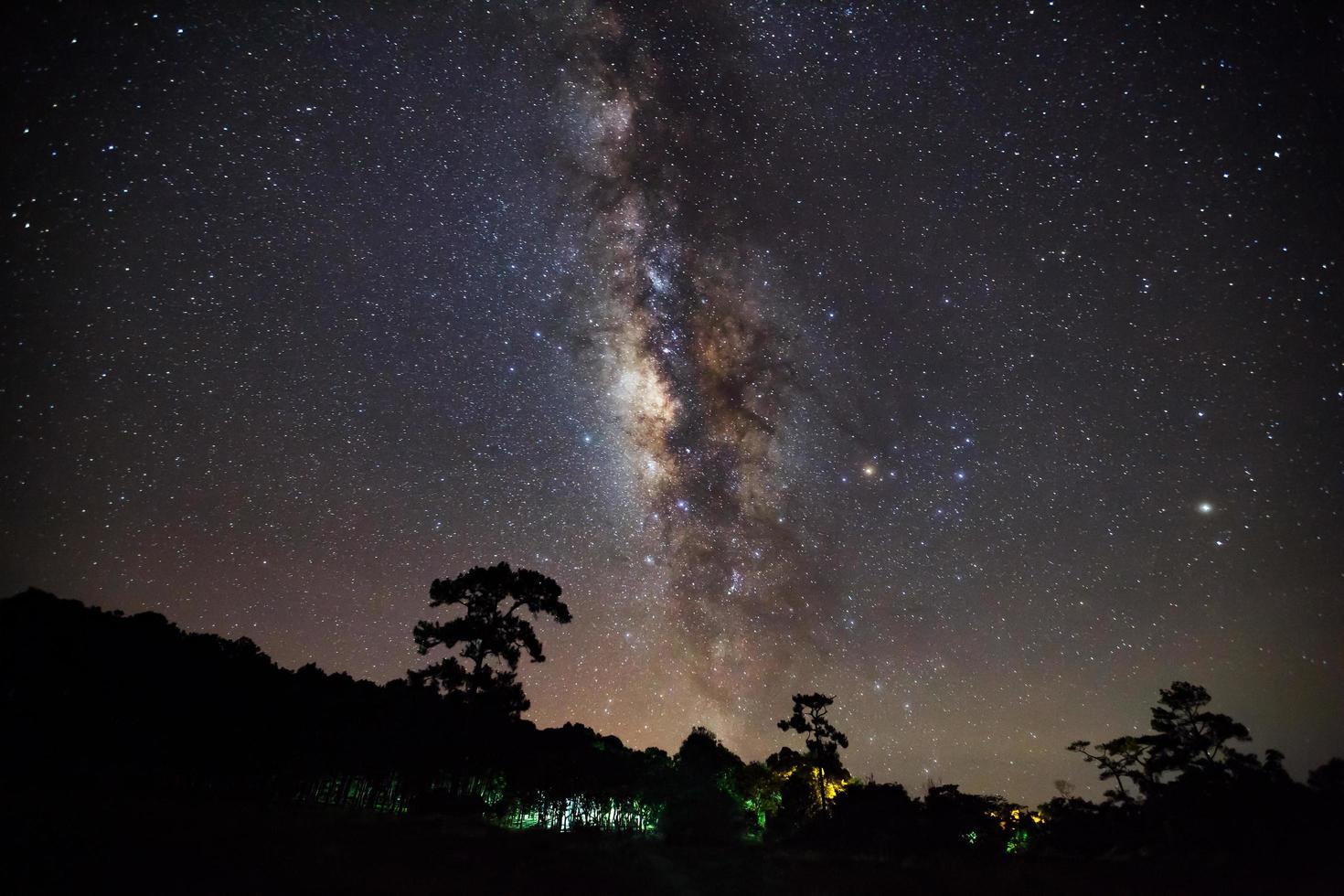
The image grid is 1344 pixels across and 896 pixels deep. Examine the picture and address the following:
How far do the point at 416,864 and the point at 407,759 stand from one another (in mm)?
23115

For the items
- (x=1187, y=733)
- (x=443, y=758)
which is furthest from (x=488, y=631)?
(x=1187, y=733)

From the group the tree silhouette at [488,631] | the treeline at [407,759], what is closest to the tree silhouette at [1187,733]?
the treeline at [407,759]

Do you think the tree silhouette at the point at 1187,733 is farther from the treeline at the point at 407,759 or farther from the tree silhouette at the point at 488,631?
the tree silhouette at the point at 488,631

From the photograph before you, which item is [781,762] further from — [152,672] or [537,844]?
[152,672]

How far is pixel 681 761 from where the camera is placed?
61344 millimetres

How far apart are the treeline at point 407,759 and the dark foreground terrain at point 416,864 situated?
4.31 meters

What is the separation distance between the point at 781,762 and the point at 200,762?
1412 inches

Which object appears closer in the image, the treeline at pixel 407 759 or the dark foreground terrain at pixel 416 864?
the dark foreground terrain at pixel 416 864

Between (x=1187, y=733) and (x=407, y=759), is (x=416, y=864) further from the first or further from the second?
(x=1187, y=733)

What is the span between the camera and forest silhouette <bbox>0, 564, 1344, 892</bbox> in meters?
23.2

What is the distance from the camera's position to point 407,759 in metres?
33.9

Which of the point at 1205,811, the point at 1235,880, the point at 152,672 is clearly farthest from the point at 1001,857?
the point at 152,672

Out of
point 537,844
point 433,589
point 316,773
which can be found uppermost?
point 433,589

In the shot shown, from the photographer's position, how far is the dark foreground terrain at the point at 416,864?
36.1 feet
